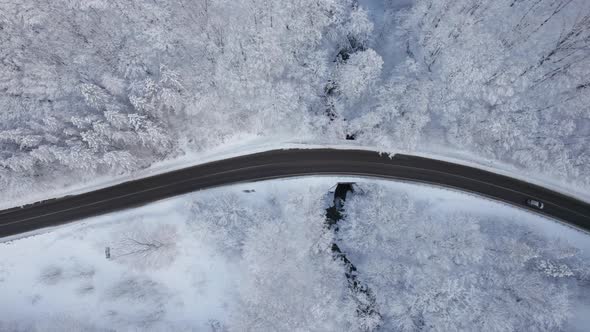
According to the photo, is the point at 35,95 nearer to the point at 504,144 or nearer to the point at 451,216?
the point at 451,216

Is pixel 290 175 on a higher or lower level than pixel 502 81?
lower

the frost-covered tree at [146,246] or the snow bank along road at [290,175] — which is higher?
the snow bank along road at [290,175]

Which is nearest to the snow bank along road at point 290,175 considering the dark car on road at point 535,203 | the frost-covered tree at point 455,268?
the dark car on road at point 535,203

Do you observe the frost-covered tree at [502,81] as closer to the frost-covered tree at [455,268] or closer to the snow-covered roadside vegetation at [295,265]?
the snow-covered roadside vegetation at [295,265]

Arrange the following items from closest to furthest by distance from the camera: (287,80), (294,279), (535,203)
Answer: (294,279)
(287,80)
(535,203)

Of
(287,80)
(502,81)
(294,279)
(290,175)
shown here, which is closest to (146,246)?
(294,279)

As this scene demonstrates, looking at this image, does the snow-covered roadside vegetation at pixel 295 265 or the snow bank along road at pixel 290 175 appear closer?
the snow-covered roadside vegetation at pixel 295 265

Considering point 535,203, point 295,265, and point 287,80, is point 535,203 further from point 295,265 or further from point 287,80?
point 287,80

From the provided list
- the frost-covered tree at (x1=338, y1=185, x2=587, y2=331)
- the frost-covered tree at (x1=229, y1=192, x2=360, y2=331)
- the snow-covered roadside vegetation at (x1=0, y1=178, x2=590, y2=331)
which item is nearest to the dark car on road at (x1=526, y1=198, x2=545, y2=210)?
the snow-covered roadside vegetation at (x1=0, y1=178, x2=590, y2=331)
